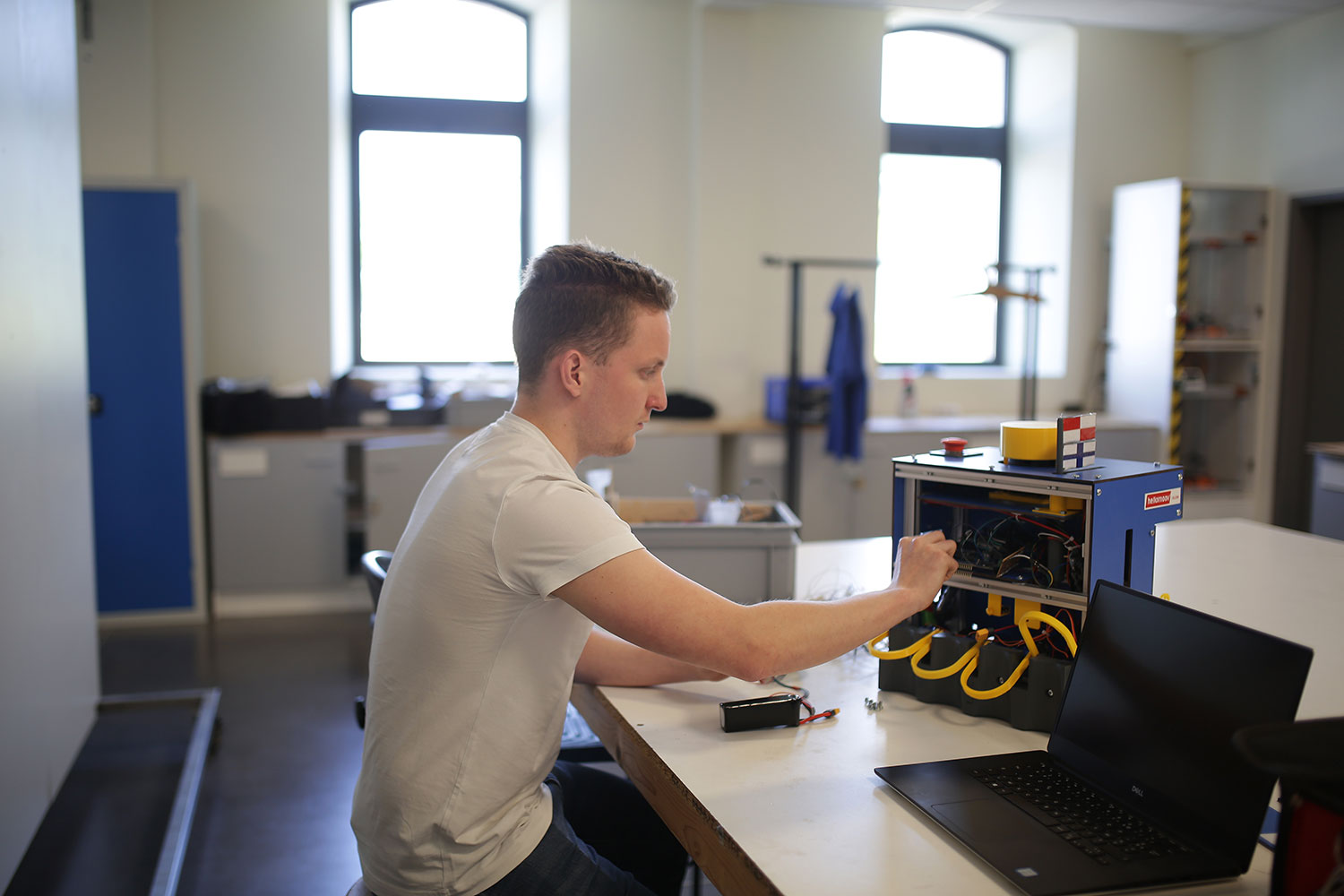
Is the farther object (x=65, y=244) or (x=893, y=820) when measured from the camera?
(x=65, y=244)

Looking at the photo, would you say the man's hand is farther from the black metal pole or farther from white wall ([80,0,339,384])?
white wall ([80,0,339,384])

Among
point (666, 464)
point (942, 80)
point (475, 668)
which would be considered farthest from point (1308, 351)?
point (475, 668)

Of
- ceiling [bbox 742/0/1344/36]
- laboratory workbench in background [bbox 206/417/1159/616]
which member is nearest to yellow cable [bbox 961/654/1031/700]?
laboratory workbench in background [bbox 206/417/1159/616]

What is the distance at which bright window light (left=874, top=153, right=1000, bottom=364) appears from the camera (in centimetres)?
620

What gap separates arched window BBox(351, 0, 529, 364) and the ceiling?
1451 mm

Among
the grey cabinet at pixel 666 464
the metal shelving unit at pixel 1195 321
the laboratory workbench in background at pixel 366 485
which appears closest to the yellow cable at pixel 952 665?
the laboratory workbench in background at pixel 366 485

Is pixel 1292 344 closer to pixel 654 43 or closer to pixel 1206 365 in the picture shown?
pixel 1206 365

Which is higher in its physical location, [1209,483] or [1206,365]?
[1206,365]

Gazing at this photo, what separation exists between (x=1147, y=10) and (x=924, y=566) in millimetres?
5266

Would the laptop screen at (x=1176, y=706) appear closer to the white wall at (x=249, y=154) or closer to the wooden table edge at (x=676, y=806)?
the wooden table edge at (x=676, y=806)

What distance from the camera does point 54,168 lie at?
2.69 metres

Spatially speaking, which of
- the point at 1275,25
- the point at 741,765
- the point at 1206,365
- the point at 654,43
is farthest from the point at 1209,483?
the point at 741,765

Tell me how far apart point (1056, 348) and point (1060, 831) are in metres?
5.49

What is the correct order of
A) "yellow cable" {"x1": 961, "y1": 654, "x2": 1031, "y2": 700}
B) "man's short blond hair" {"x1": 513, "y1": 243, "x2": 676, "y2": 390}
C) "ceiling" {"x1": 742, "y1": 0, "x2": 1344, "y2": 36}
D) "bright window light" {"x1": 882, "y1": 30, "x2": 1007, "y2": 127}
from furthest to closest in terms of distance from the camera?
"bright window light" {"x1": 882, "y1": 30, "x2": 1007, "y2": 127}
"ceiling" {"x1": 742, "y1": 0, "x2": 1344, "y2": 36}
"yellow cable" {"x1": 961, "y1": 654, "x2": 1031, "y2": 700}
"man's short blond hair" {"x1": 513, "y1": 243, "x2": 676, "y2": 390}
